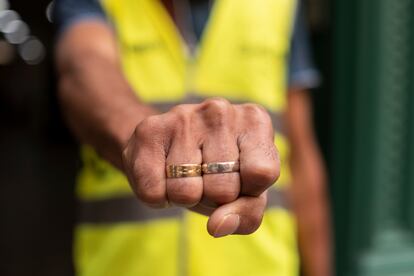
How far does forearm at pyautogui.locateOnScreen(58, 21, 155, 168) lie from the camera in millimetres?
603

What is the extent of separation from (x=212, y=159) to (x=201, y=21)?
17.8 inches

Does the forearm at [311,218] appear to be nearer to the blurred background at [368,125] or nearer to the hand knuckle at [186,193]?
the blurred background at [368,125]

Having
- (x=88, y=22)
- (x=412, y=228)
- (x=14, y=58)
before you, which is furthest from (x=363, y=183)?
(x=14, y=58)

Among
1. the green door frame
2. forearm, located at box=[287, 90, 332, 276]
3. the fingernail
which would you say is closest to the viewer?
the fingernail

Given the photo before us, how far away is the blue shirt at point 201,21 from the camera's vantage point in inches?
31.8

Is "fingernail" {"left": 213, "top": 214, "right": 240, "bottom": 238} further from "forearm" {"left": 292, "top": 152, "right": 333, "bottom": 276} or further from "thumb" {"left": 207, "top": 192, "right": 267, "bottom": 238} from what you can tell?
"forearm" {"left": 292, "top": 152, "right": 333, "bottom": 276}

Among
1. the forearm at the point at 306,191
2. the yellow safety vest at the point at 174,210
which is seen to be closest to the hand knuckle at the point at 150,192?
the yellow safety vest at the point at 174,210

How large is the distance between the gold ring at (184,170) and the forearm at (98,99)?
13 cm

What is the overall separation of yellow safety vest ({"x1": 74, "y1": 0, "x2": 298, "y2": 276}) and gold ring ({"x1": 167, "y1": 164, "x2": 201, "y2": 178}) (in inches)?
13.9

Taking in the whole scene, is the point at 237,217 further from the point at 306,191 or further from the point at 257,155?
the point at 306,191

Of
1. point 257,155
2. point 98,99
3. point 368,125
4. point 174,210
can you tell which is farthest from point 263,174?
point 368,125

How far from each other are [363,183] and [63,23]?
35.8 inches

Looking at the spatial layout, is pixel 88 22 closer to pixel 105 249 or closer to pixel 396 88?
pixel 105 249

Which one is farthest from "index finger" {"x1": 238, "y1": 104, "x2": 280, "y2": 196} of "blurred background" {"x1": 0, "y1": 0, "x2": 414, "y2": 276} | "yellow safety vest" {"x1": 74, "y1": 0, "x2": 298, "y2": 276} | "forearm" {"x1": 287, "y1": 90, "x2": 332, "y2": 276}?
"blurred background" {"x1": 0, "y1": 0, "x2": 414, "y2": 276}
